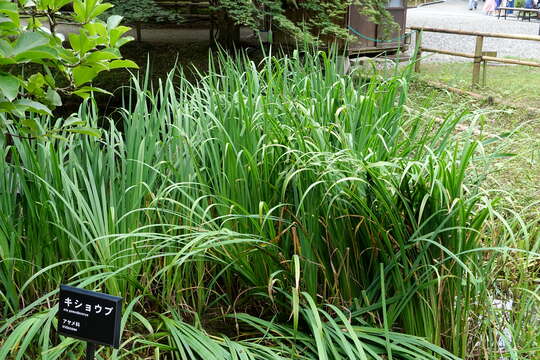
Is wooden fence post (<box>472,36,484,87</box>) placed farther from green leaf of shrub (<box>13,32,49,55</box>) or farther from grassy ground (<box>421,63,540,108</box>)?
green leaf of shrub (<box>13,32,49,55</box>)

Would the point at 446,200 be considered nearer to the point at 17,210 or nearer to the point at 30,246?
the point at 30,246

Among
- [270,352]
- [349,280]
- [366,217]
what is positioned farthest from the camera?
[349,280]

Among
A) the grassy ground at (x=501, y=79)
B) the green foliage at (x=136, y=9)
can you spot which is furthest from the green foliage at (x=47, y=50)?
the green foliage at (x=136, y=9)

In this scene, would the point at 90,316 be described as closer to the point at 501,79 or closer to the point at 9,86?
the point at 9,86

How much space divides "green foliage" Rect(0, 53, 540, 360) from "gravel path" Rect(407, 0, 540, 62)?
8199 millimetres

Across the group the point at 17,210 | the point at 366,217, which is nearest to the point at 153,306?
the point at 17,210

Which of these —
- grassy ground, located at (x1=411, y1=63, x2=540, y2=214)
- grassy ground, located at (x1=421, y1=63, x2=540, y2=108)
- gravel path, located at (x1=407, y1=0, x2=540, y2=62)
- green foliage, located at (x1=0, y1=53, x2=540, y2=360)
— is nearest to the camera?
green foliage, located at (x1=0, y1=53, x2=540, y2=360)

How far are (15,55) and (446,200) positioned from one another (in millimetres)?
1207

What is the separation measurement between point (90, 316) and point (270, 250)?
2.14 ft

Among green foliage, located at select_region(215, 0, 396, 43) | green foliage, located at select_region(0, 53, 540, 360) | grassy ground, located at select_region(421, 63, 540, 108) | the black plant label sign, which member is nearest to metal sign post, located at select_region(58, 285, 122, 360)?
the black plant label sign

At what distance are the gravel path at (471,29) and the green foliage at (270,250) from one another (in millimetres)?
8199

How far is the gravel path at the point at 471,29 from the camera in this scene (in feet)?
39.8

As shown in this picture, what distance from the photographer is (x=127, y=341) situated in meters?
1.82

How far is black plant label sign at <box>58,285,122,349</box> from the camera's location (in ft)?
4.94
